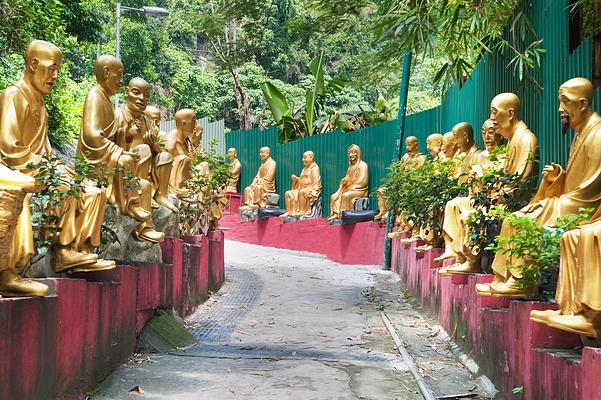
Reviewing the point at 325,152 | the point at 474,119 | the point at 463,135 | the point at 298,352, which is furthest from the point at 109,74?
the point at 325,152

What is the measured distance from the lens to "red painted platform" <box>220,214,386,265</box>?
58.7 feet

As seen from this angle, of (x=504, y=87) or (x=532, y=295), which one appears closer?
(x=532, y=295)

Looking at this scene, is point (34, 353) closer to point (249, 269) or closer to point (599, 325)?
point (599, 325)

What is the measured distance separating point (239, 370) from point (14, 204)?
3338mm

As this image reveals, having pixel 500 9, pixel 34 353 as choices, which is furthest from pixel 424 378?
pixel 500 9

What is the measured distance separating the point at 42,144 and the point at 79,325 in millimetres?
1397

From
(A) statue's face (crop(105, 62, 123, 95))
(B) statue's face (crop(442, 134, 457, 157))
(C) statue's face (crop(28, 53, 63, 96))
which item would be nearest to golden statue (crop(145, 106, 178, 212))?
(A) statue's face (crop(105, 62, 123, 95))

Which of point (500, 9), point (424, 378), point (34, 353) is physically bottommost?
point (424, 378)

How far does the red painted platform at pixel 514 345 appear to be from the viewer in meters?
4.77

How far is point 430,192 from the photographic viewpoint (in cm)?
1105

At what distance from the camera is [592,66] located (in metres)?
7.93

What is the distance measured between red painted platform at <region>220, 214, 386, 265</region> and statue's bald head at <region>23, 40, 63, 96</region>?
37.4 feet

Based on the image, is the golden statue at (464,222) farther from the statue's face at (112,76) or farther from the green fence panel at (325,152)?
the green fence panel at (325,152)

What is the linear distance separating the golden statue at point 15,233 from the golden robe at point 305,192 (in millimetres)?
16113
